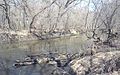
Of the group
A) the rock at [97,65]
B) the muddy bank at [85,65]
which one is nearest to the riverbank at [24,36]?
the muddy bank at [85,65]

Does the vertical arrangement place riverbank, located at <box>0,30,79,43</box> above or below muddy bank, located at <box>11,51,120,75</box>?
above

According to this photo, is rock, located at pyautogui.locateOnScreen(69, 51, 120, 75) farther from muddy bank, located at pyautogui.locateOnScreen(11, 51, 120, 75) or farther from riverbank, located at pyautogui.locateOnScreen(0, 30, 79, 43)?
riverbank, located at pyautogui.locateOnScreen(0, 30, 79, 43)

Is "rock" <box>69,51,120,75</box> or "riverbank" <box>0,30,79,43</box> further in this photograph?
"riverbank" <box>0,30,79,43</box>

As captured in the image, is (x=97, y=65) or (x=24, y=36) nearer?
(x=97, y=65)

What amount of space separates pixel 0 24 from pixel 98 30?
16.6 m

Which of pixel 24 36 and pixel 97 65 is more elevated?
pixel 24 36

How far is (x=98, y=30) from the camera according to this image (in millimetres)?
42750

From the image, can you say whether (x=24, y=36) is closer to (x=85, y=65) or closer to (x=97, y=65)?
(x=85, y=65)

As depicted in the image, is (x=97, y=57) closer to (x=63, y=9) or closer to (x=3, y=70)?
(x=3, y=70)

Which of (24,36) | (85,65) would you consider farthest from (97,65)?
(24,36)

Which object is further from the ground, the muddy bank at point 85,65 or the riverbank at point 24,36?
the riverbank at point 24,36

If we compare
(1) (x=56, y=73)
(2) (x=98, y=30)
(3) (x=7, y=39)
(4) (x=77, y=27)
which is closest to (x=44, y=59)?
(1) (x=56, y=73)

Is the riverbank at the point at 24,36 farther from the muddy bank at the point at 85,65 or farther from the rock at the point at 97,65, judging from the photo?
the rock at the point at 97,65

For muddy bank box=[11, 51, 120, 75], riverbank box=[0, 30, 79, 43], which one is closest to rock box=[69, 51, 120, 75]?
muddy bank box=[11, 51, 120, 75]
